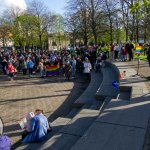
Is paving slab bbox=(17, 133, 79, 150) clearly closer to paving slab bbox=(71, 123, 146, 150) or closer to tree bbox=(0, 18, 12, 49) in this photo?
paving slab bbox=(71, 123, 146, 150)

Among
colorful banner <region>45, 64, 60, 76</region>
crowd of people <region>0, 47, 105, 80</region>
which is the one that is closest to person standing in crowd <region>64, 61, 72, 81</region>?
crowd of people <region>0, 47, 105, 80</region>

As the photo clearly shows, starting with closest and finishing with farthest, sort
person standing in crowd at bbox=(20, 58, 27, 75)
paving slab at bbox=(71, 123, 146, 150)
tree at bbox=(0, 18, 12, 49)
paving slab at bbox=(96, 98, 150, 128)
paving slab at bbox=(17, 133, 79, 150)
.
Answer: paving slab at bbox=(71, 123, 146, 150)
paving slab at bbox=(17, 133, 79, 150)
paving slab at bbox=(96, 98, 150, 128)
person standing in crowd at bbox=(20, 58, 27, 75)
tree at bbox=(0, 18, 12, 49)

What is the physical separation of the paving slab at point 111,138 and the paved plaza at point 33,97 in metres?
3.29

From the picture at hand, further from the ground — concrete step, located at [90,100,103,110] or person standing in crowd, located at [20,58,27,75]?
person standing in crowd, located at [20,58,27,75]

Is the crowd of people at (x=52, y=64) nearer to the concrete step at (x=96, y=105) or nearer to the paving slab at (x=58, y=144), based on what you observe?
the concrete step at (x=96, y=105)

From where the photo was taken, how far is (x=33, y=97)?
16.2 meters

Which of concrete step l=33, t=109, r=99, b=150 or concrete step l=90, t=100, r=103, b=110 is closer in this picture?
concrete step l=33, t=109, r=99, b=150

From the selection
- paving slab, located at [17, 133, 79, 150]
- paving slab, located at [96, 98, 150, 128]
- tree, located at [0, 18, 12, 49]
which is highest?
tree, located at [0, 18, 12, 49]

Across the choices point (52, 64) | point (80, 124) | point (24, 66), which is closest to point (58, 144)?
point (80, 124)

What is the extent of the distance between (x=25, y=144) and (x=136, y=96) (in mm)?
4658

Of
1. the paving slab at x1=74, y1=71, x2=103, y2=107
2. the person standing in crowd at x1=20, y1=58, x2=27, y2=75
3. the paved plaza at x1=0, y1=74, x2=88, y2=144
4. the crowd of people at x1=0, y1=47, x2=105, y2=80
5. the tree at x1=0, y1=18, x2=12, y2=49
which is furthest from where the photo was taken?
the tree at x1=0, y1=18, x2=12, y2=49

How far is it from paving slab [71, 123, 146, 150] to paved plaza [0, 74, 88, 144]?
10.8ft

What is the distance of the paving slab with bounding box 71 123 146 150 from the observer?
6551 mm

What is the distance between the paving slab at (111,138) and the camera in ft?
21.5
